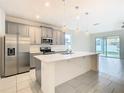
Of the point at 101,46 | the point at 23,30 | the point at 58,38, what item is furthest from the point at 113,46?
the point at 23,30

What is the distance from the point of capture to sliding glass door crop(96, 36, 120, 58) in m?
8.86

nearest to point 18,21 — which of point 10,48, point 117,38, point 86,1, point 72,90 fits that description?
point 10,48

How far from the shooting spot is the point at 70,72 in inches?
142

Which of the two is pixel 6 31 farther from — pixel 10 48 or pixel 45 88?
pixel 45 88

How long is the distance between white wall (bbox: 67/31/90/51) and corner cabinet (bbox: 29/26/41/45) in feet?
11.3

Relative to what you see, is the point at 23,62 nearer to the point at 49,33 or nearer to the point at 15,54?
the point at 15,54

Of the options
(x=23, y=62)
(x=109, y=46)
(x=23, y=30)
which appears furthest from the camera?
(x=109, y=46)

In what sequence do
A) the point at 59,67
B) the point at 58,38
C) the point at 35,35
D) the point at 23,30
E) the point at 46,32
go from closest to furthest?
the point at 59,67 → the point at 23,30 → the point at 35,35 → the point at 46,32 → the point at 58,38

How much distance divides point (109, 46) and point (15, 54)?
8774 millimetres

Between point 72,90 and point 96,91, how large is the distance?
0.67 m

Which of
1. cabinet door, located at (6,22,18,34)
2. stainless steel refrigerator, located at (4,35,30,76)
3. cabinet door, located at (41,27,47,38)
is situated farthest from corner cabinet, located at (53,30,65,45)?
cabinet door, located at (6,22,18,34)

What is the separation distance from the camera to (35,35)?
5.31 metres

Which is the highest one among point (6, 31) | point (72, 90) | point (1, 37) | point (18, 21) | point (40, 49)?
point (18, 21)

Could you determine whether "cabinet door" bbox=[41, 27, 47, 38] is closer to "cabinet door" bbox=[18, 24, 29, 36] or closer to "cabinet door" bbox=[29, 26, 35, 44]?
"cabinet door" bbox=[29, 26, 35, 44]
